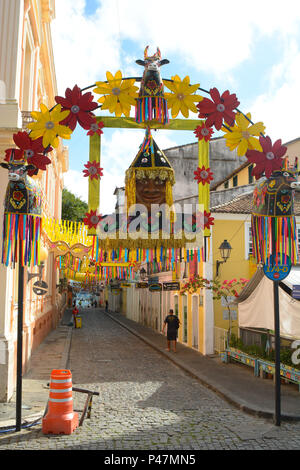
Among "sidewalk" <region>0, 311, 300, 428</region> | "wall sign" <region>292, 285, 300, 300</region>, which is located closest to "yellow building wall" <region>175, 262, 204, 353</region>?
"sidewalk" <region>0, 311, 300, 428</region>

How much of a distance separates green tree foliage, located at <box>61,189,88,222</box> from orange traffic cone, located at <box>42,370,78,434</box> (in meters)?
32.1

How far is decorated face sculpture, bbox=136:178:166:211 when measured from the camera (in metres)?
9.10

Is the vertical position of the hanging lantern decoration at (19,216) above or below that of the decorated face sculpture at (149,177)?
below

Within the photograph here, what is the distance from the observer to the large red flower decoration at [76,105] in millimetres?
8141

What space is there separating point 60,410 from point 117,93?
19.0 feet

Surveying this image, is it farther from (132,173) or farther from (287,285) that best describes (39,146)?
(287,285)

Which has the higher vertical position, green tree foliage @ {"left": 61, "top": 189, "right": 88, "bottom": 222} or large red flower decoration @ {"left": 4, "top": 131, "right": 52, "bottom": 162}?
green tree foliage @ {"left": 61, "top": 189, "right": 88, "bottom": 222}

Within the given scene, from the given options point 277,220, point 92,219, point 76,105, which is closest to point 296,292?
point 277,220

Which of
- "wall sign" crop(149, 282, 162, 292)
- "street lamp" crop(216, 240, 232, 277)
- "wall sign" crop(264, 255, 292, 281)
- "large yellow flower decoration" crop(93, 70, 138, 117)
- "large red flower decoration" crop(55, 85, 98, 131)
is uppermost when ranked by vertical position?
"large yellow flower decoration" crop(93, 70, 138, 117)

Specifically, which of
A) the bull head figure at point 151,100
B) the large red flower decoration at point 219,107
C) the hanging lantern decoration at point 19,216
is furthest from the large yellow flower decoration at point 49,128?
the large red flower decoration at point 219,107

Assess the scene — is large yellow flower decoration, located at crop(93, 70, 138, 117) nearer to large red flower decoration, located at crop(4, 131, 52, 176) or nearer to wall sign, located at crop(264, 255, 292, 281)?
large red flower decoration, located at crop(4, 131, 52, 176)

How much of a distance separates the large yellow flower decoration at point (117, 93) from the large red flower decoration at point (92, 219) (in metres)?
1.98

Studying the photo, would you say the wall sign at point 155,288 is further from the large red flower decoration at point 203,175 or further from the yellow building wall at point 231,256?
the large red flower decoration at point 203,175

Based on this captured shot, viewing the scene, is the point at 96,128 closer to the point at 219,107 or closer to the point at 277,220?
the point at 219,107
